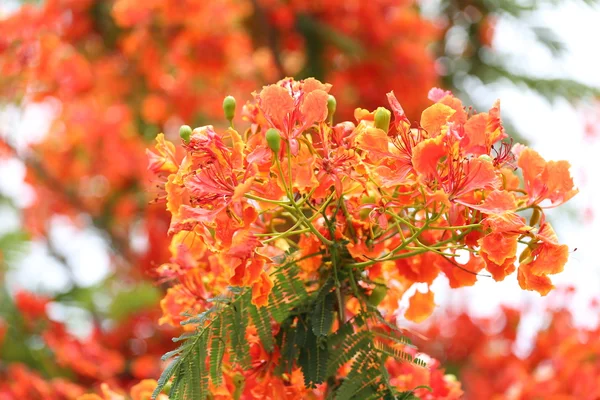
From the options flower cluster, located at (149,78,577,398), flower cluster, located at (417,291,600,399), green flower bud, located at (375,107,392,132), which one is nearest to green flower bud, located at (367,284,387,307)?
flower cluster, located at (149,78,577,398)

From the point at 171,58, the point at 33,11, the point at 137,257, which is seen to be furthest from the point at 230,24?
the point at 137,257

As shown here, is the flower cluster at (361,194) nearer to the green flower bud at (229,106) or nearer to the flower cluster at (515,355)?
the green flower bud at (229,106)

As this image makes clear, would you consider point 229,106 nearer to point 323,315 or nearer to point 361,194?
point 361,194

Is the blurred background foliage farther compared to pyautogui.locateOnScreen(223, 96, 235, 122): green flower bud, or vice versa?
the blurred background foliage

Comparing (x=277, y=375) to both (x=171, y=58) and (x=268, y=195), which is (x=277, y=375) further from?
(x=171, y=58)

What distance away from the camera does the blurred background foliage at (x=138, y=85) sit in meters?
3.30

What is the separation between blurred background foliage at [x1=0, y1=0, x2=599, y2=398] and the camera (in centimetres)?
330

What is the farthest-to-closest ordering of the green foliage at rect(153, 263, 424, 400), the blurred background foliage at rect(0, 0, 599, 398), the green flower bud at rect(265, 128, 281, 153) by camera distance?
the blurred background foliage at rect(0, 0, 599, 398) → the green foliage at rect(153, 263, 424, 400) → the green flower bud at rect(265, 128, 281, 153)

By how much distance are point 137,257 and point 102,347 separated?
0.52m

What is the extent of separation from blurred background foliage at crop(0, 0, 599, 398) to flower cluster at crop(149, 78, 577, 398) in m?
2.02

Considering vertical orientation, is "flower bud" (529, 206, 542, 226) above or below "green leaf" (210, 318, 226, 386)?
above

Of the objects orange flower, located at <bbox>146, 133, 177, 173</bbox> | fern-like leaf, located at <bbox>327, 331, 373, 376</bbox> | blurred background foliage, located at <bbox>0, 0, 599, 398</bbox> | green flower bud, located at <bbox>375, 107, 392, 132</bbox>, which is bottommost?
fern-like leaf, located at <bbox>327, 331, 373, 376</bbox>

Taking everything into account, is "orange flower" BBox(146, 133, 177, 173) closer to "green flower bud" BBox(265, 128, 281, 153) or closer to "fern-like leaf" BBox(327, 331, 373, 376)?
"green flower bud" BBox(265, 128, 281, 153)

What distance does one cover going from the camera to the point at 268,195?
3.46 ft
